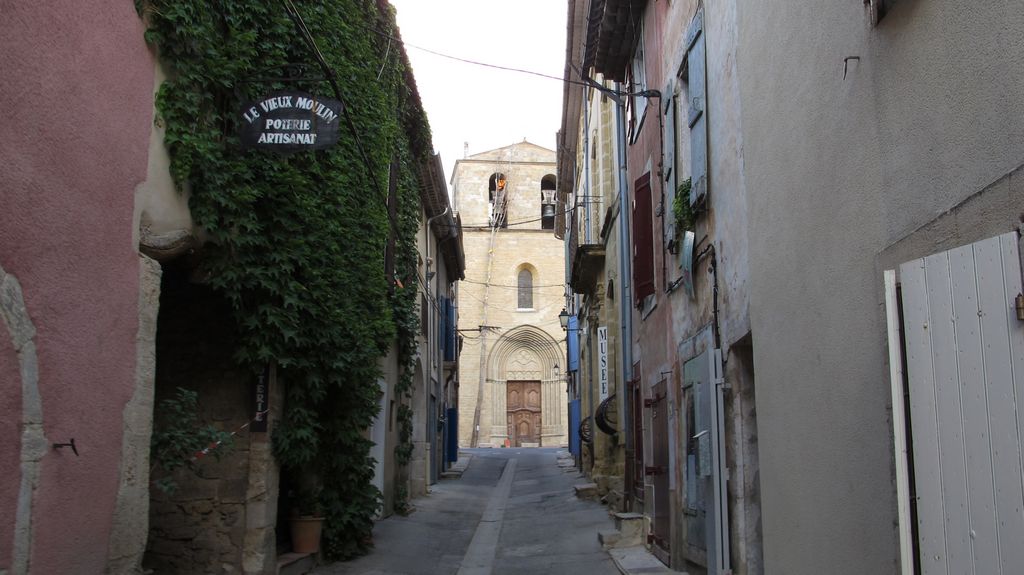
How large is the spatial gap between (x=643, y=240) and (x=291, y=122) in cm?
511

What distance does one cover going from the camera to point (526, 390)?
47281mm

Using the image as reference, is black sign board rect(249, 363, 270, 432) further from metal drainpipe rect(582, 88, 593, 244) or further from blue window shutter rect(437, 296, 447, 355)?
blue window shutter rect(437, 296, 447, 355)

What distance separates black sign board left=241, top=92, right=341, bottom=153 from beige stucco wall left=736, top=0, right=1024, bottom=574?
3.17 meters

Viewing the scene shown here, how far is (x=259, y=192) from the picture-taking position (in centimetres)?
836

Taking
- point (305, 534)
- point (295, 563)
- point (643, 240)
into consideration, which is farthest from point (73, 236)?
point (643, 240)

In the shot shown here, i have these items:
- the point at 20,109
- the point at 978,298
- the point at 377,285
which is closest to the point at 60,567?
Answer: the point at 20,109

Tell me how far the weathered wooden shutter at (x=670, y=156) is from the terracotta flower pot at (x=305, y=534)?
4741 mm

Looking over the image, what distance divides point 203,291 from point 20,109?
4284 mm

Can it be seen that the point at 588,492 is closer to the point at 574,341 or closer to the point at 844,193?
the point at 574,341

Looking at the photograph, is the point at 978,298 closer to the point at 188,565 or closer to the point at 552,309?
the point at 188,565

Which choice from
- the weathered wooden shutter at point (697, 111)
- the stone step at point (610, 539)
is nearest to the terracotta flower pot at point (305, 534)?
the stone step at point (610, 539)

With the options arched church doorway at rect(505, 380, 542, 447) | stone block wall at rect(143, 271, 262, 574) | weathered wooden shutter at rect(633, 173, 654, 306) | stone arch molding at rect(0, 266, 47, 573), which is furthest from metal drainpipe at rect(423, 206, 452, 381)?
arched church doorway at rect(505, 380, 542, 447)

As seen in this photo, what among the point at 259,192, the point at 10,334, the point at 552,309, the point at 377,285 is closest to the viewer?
the point at 10,334

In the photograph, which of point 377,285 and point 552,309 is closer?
point 377,285
